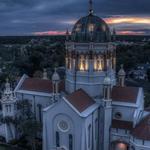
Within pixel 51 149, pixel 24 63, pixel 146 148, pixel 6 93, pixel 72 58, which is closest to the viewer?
pixel 146 148

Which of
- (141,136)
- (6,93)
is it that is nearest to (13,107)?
(6,93)

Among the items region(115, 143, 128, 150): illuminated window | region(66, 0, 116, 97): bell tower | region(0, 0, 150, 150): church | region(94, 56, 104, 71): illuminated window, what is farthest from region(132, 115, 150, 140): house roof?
region(94, 56, 104, 71): illuminated window

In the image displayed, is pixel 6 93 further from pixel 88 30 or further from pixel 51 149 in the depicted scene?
pixel 88 30

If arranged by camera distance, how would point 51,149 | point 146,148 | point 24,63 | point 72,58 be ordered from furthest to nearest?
point 24,63 → point 72,58 → point 51,149 → point 146,148

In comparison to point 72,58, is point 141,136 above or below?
below

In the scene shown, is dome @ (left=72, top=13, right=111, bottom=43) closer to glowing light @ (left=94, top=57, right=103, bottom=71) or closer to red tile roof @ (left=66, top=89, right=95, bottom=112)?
glowing light @ (left=94, top=57, right=103, bottom=71)

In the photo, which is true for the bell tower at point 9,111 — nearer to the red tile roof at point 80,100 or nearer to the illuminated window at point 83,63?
the red tile roof at point 80,100
